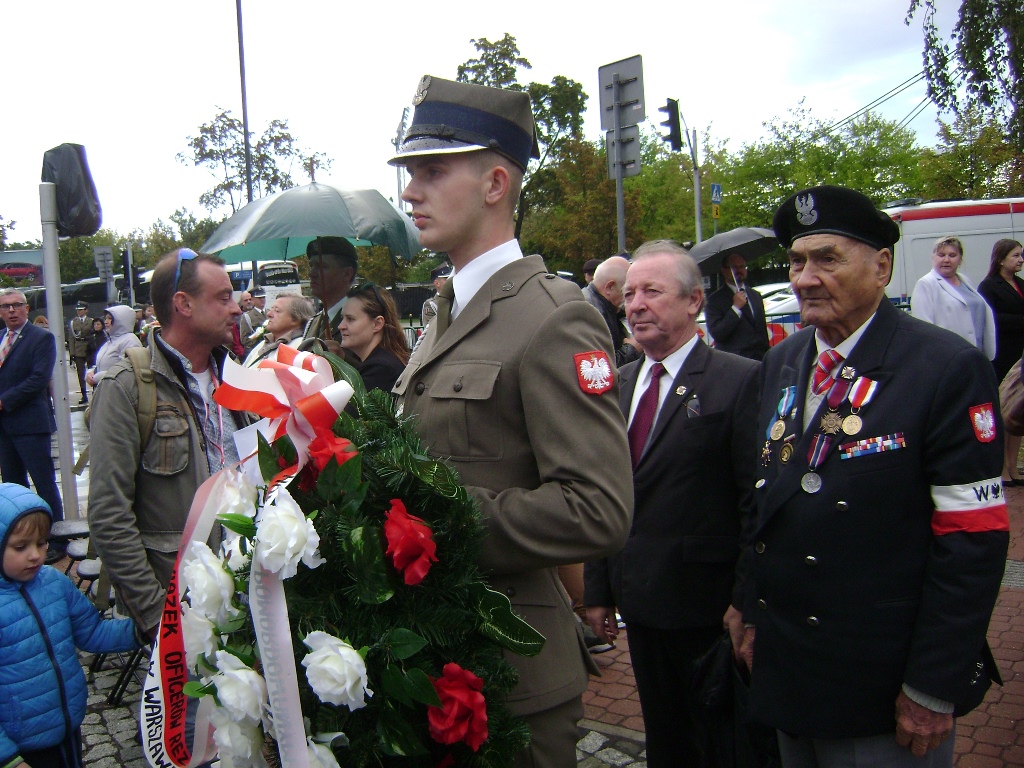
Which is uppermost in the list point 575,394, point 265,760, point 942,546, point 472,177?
point 472,177

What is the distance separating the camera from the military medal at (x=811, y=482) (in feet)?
7.32

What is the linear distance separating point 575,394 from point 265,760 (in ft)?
3.02

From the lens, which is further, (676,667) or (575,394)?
(676,667)

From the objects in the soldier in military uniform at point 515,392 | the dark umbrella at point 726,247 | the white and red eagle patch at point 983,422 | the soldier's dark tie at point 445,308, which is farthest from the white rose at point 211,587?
→ the dark umbrella at point 726,247

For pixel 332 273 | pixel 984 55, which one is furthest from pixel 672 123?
pixel 332 273

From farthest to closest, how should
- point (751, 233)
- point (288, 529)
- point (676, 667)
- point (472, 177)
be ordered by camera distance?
point (751, 233) < point (676, 667) < point (472, 177) < point (288, 529)

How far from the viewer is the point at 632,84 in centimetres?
934

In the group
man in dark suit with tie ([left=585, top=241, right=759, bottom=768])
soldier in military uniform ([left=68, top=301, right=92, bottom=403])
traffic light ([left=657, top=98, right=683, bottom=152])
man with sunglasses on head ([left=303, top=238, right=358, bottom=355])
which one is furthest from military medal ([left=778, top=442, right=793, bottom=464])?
soldier in military uniform ([left=68, top=301, right=92, bottom=403])

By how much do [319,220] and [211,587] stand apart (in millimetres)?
3809

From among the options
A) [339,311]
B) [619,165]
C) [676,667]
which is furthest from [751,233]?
[676,667]

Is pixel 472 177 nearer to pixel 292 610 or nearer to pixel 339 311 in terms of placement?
pixel 292 610

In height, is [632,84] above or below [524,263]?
above

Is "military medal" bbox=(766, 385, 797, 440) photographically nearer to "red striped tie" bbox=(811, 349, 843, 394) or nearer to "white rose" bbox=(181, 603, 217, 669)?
"red striped tie" bbox=(811, 349, 843, 394)

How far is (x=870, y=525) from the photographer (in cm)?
214
